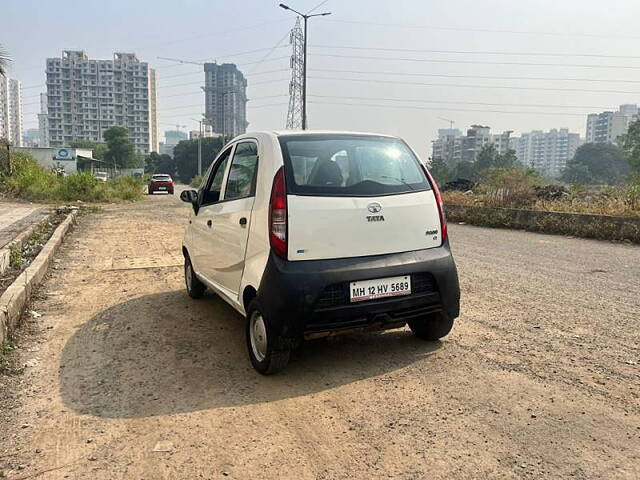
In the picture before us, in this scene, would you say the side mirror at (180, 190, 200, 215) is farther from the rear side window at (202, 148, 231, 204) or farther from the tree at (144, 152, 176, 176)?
the tree at (144, 152, 176, 176)

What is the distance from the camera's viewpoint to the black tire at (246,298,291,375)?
342 centimetres

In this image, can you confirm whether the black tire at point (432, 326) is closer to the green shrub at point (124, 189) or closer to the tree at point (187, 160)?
the green shrub at point (124, 189)

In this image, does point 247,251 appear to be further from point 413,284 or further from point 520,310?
point 520,310

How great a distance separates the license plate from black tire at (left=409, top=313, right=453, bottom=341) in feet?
1.76

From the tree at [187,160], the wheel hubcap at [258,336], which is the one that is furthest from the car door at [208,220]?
the tree at [187,160]

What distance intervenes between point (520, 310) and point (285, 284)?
2905 millimetres

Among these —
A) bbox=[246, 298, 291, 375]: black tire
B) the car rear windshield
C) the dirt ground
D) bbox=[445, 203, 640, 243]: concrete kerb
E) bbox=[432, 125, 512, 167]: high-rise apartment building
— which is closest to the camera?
the dirt ground

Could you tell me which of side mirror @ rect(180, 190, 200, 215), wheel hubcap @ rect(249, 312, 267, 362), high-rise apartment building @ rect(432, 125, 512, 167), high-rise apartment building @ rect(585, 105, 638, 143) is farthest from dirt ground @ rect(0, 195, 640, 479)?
high-rise apartment building @ rect(585, 105, 638, 143)

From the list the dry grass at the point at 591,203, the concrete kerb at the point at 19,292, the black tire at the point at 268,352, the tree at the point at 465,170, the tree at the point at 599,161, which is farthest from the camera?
the tree at the point at 599,161

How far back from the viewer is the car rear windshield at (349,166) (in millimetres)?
3537

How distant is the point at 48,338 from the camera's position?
4500 millimetres

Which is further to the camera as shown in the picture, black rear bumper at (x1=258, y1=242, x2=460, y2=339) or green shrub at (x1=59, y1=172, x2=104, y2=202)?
green shrub at (x1=59, y1=172, x2=104, y2=202)

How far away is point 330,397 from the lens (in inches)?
128

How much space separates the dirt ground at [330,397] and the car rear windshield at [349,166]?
4.29 ft
